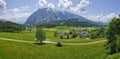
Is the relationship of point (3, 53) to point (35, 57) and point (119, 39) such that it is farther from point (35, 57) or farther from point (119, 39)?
point (119, 39)

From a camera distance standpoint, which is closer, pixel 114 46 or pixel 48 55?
pixel 114 46


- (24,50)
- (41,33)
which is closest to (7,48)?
(24,50)

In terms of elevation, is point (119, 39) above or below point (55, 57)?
above

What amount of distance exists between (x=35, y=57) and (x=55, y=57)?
18.0ft

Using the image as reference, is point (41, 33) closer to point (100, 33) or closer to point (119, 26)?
point (119, 26)

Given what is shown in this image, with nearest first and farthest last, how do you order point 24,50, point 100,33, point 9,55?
point 9,55 < point 24,50 < point 100,33

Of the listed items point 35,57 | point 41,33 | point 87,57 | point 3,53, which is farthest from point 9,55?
point 41,33

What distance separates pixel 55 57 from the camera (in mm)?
58688

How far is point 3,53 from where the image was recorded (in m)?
55.7

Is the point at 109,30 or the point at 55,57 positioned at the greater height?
the point at 109,30

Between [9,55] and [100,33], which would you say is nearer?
[9,55]

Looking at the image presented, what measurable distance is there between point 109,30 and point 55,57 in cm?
1498

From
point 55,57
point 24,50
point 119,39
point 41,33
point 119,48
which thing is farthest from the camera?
point 41,33

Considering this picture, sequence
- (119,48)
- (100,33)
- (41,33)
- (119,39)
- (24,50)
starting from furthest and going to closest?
(100,33) < (41,33) < (24,50) < (119,48) < (119,39)
